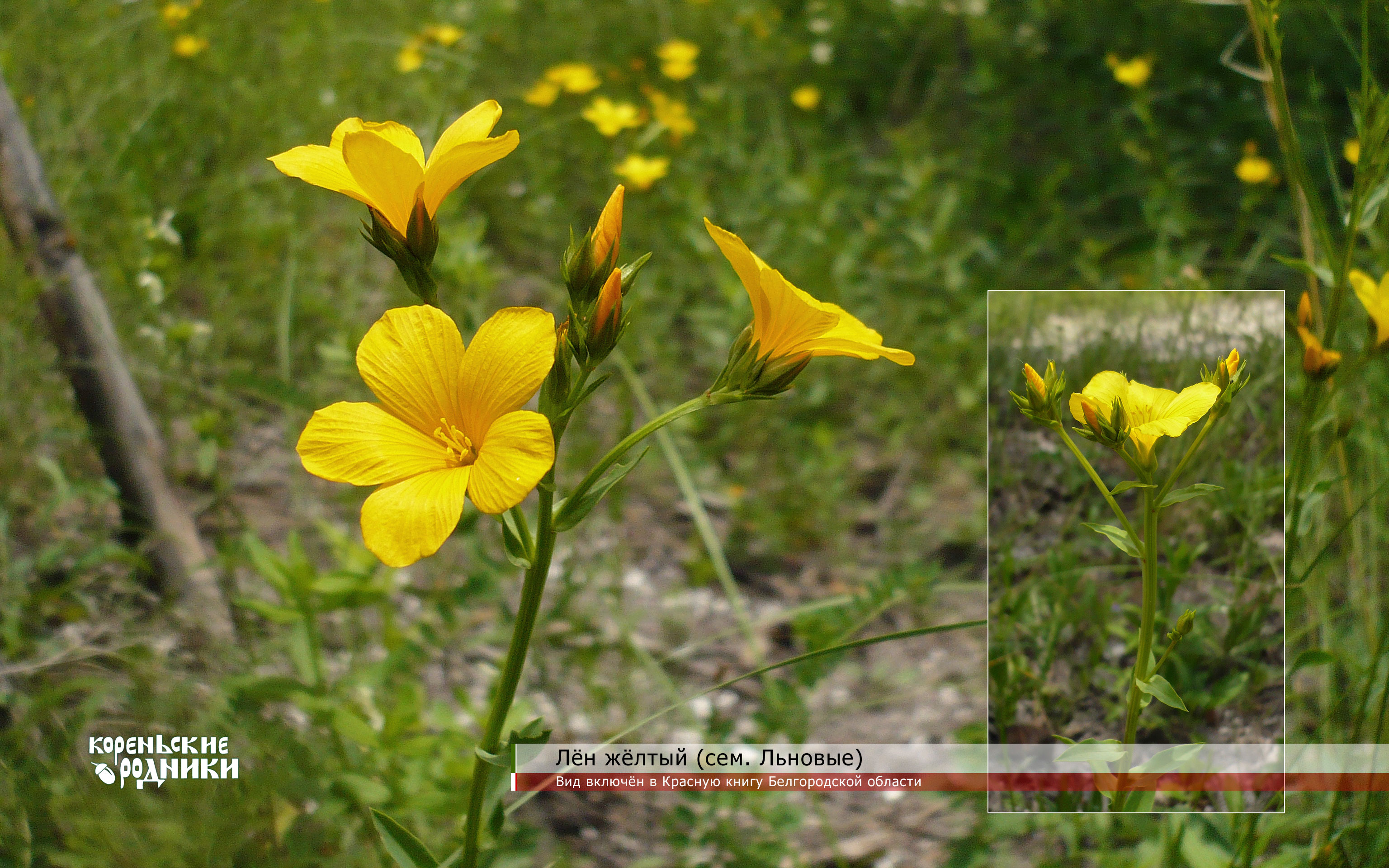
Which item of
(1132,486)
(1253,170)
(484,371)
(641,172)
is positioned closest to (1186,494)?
(1132,486)

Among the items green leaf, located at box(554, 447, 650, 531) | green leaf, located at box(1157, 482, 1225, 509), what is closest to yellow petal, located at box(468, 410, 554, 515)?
green leaf, located at box(554, 447, 650, 531)

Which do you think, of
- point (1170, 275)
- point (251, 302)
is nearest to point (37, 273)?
point (251, 302)

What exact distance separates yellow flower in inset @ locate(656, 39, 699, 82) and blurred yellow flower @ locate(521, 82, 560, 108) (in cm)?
42

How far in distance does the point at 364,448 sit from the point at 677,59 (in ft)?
10.2

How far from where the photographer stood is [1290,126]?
118 centimetres

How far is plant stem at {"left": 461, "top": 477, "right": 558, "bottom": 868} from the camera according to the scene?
2.80ft

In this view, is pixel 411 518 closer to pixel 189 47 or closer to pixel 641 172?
pixel 641 172

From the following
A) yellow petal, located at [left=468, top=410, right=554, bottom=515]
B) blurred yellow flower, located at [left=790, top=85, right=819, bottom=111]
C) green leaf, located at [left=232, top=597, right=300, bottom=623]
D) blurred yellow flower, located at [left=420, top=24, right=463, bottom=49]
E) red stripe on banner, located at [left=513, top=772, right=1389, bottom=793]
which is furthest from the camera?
blurred yellow flower, located at [left=790, top=85, right=819, bottom=111]

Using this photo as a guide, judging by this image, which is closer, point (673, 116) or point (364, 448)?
point (364, 448)

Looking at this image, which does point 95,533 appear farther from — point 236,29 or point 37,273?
point 236,29

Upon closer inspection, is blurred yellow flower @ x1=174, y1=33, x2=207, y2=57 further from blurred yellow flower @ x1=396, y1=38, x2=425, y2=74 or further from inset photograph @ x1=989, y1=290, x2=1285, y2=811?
inset photograph @ x1=989, y1=290, x2=1285, y2=811

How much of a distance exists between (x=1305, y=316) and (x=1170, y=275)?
1.30 metres

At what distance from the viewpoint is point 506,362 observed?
798 millimetres

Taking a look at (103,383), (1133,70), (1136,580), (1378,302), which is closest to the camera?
(1378,302)
